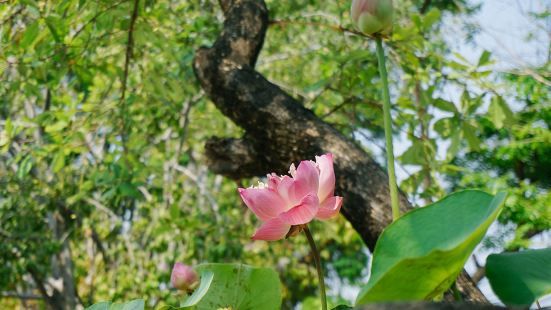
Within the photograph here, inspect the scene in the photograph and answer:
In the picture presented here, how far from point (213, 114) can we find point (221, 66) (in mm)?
2554

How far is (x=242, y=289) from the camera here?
22.9 inches

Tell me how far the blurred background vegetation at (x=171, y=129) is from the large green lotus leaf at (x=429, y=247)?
0.40 metres

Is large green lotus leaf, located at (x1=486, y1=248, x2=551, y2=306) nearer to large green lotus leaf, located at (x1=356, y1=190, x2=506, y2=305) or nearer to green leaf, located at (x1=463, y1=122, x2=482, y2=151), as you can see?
large green lotus leaf, located at (x1=356, y1=190, x2=506, y2=305)

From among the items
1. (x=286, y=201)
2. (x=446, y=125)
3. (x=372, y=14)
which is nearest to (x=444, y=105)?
(x=446, y=125)

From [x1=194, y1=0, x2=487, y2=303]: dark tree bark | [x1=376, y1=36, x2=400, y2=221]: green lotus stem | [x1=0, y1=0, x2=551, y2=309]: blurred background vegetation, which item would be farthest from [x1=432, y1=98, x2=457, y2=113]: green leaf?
[x1=376, y1=36, x2=400, y2=221]: green lotus stem

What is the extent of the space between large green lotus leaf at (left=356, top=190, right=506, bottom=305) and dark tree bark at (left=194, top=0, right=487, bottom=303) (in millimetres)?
912

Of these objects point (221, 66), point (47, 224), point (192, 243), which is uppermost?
point (221, 66)

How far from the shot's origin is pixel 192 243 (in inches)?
129

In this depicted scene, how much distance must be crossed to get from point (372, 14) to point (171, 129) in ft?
10.9

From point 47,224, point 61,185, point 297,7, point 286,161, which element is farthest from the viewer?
point 47,224

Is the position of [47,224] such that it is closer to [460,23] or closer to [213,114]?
[213,114]

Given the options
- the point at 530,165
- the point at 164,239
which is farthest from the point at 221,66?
the point at 530,165

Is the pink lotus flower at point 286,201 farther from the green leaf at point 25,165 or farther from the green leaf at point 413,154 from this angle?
the green leaf at point 25,165

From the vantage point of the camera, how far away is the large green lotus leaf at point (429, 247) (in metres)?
0.42
